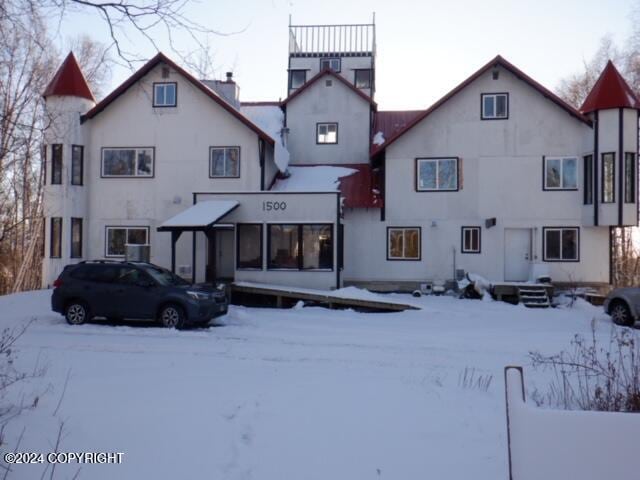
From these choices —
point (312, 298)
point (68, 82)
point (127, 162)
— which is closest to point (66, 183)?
point (127, 162)

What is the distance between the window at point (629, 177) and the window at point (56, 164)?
2186 cm

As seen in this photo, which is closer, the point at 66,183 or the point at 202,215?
the point at 202,215

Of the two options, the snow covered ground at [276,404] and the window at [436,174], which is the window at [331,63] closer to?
the window at [436,174]

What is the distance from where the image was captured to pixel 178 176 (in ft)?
75.5

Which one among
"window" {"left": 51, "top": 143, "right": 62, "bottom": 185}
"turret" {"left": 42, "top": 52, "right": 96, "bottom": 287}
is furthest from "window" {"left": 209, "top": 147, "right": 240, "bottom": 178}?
"window" {"left": 51, "top": 143, "right": 62, "bottom": 185}

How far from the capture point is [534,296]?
1994cm

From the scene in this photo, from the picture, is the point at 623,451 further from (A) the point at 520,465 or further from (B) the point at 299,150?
(B) the point at 299,150

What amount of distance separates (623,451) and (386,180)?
2001cm

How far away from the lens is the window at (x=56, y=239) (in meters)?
22.5

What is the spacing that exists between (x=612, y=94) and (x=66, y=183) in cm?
2136

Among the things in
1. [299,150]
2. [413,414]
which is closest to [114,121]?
[299,150]

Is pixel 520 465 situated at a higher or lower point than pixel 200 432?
higher

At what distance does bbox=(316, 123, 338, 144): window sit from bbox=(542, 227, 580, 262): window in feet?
34.6

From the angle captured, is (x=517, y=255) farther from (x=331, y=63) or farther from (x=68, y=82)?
(x=331, y=63)
